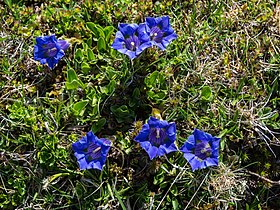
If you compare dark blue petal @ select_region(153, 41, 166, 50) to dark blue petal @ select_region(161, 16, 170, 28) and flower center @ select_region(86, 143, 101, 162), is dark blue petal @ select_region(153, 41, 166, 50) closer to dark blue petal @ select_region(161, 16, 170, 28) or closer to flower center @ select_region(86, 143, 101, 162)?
dark blue petal @ select_region(161, 16, 170, 28)

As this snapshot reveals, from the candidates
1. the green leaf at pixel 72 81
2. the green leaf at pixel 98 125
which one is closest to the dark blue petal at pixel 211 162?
the green leaf at pixel 98 125

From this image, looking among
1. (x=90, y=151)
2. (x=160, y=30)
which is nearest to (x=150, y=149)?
(x=90, y=151)

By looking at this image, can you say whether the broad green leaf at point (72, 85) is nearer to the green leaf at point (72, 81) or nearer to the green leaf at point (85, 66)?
the green leaf at point (72, 81)

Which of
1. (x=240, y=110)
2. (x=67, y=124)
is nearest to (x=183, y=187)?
(x=240, y=110)

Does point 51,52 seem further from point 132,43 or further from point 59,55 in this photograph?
point 132,43

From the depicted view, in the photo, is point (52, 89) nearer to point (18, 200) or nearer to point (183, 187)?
point (18, 200)
